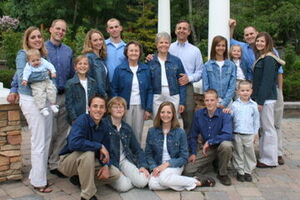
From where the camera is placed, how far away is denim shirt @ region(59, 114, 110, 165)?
375 cm

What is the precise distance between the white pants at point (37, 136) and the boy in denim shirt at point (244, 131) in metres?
2.09

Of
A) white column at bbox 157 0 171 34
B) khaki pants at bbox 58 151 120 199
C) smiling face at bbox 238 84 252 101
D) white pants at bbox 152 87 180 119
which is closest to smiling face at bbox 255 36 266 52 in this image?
smiling face at bbox 238 84 252 101

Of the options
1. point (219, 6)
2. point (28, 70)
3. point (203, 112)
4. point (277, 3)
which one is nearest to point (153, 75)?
point (203, 112)

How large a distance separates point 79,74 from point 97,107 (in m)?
0.57

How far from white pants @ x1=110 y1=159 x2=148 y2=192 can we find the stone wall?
1.14 metres

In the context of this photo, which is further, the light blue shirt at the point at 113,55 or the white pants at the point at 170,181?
the light blue shirt at the point at 113,55

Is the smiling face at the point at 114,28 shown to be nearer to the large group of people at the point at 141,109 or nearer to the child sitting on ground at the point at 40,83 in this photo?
the large group of people at the point at 141,109

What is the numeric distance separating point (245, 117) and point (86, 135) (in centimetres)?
184

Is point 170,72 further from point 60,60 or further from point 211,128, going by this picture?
point 60,60

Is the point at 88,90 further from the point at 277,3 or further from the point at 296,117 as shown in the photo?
the point at 277,3

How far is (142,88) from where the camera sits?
4430mm

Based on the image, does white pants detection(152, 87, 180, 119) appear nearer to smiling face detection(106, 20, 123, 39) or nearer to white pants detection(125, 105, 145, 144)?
white pants detection(125, 105, 145, 144)

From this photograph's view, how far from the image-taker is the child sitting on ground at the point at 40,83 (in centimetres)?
383

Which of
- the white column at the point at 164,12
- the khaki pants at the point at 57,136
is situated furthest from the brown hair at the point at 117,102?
the white column at the point at 164,12
